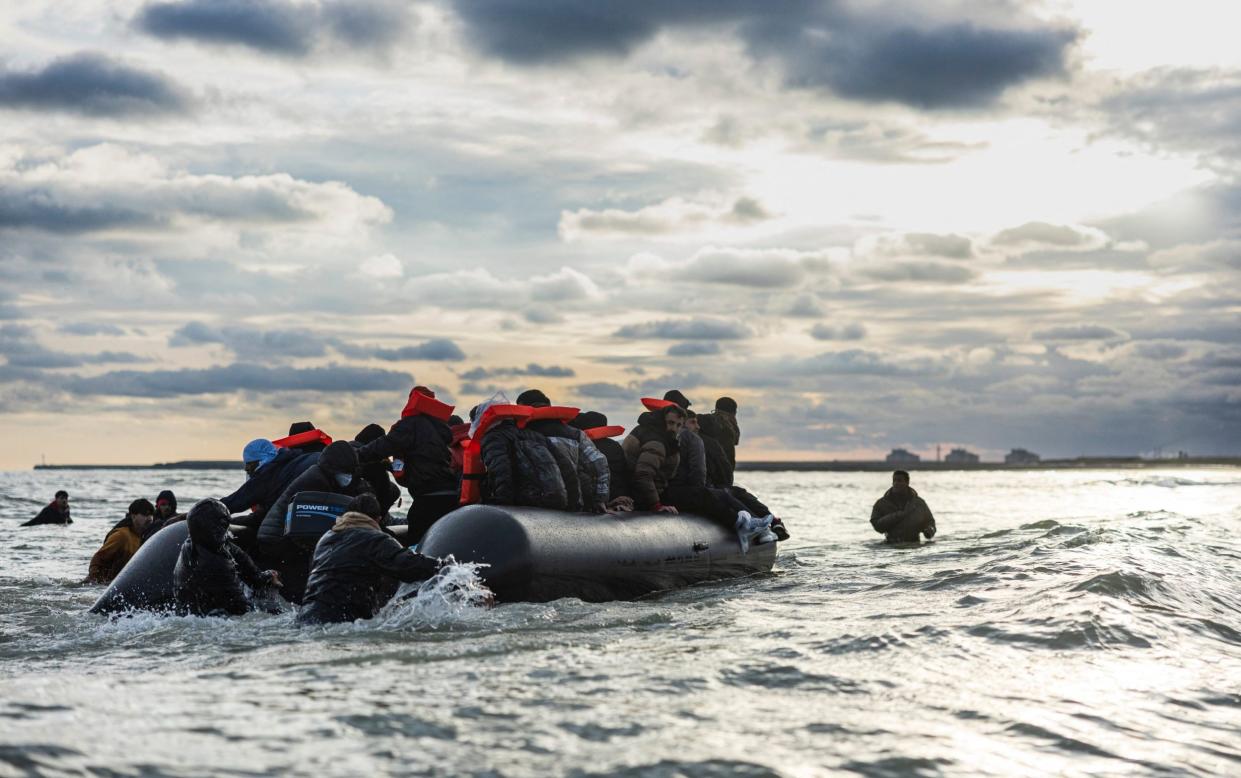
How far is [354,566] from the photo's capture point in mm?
→ 10031

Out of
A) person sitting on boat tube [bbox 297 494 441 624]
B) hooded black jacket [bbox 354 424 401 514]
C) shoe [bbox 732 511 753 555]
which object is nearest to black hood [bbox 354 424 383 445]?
hooded black jacket [bbox 354 424 401 514]

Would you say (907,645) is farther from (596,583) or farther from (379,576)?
(379,576)

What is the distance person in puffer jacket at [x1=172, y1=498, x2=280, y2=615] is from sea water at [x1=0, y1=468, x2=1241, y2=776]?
229 mm

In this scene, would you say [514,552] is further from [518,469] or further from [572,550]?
[518,469]

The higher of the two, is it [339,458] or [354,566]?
[339,458]

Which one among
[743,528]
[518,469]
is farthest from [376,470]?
[743,528]

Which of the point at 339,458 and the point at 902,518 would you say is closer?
the point at 339,458

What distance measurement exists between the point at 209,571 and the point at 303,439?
2.75m

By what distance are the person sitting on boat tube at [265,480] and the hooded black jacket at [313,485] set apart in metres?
0.24

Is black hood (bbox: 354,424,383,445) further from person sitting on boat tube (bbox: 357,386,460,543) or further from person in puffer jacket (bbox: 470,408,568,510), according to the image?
person in puffer jacket (bbox: 470,408,568,510)

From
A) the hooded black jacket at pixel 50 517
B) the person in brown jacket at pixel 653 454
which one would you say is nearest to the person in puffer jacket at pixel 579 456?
the person in brown jacket at pixel 653 454

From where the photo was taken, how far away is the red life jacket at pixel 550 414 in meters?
12.4

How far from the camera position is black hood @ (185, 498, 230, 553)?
10562mm

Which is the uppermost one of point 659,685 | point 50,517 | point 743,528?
point 743,528
